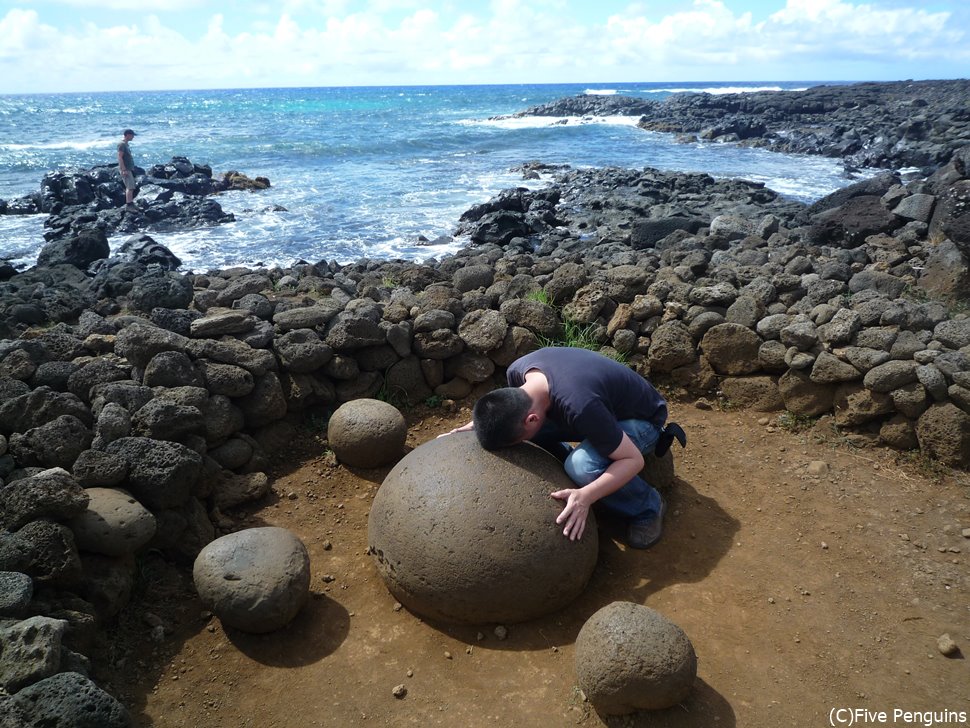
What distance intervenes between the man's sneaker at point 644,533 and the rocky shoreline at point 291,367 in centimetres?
199

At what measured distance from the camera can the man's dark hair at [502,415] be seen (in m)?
3.67

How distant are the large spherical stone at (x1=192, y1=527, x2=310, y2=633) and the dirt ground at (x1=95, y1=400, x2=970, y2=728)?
18 cm

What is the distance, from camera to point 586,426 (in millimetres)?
3688

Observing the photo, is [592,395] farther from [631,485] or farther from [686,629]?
[686,629]

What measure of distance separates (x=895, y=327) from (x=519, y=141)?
30.6 meters

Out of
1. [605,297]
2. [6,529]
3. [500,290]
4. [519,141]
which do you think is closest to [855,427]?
[605,297]

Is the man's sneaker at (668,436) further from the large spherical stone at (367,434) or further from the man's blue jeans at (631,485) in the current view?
the large spherical stone at (367,434)

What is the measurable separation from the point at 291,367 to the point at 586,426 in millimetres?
2703

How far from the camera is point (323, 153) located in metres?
29.0

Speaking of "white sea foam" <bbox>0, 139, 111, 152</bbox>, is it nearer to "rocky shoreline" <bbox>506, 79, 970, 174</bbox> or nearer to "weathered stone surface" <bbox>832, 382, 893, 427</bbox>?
"rocky shoreline" <bbox>506, 79, 970, 174</bbox>

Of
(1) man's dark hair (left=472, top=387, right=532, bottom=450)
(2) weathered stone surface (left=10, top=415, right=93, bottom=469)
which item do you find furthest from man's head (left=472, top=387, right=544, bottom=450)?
(2) weathered stone surface (left=10, top=415, right=93, bottom=469)

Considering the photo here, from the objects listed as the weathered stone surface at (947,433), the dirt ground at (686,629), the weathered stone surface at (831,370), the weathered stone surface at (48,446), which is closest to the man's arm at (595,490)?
the dirt ground at (686,629)

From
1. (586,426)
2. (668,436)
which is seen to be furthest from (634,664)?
(668,436)

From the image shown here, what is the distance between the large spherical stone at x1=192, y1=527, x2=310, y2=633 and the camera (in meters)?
3.54
